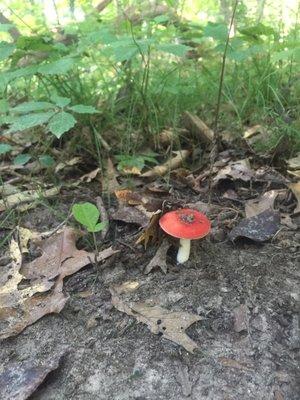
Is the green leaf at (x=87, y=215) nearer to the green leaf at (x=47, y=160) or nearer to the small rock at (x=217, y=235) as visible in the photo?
the small rock at (x=217, y=235)

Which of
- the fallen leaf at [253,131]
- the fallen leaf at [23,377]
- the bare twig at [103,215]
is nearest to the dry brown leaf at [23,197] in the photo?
the bare twig at [103,215]

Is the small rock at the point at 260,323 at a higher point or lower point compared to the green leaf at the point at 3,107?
lower

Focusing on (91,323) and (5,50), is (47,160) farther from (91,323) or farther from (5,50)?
(91,323)

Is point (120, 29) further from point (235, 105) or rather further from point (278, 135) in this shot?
point (278, 135)

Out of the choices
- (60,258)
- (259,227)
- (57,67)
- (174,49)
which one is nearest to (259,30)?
(174,49)

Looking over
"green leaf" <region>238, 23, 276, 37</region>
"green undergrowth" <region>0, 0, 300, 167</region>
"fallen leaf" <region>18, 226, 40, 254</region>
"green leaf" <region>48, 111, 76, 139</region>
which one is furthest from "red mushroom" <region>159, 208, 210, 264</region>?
"green leaf" <region>238, 23, 276, 37</region>

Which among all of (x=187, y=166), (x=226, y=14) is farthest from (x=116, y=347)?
(x=226, y=14)

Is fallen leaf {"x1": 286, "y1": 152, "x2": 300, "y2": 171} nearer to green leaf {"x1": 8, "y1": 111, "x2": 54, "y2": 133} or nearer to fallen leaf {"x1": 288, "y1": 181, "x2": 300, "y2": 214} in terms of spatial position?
fallen leaf {"x1": 288, "y1": 181, "x2": 300, "y2": 214}
